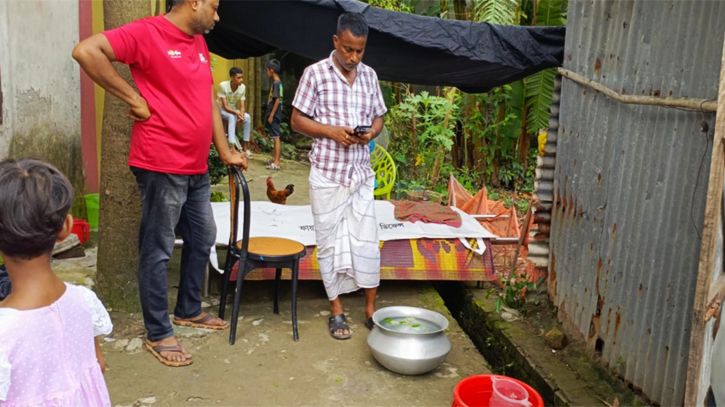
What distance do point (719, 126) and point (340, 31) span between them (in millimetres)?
2173

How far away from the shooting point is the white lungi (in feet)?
12.8

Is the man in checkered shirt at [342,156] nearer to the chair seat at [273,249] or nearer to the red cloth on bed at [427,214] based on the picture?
the chair seat at [273,249]

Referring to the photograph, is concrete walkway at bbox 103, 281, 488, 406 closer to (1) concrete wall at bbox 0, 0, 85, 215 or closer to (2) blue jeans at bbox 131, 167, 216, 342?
(2) blue jeans at bbox 131, 167, 216, 342

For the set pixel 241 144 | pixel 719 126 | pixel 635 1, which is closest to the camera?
pixel 719 126

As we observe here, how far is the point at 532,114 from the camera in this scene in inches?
369

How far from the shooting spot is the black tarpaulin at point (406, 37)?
172 inches

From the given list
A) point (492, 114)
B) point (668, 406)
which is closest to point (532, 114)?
point (492, 114)

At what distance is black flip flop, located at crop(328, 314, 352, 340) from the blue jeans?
35.6 inches

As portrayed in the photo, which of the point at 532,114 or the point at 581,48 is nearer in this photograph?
the point at 581,48

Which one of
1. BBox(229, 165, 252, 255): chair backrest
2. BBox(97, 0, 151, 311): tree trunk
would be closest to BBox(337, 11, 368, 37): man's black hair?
BBox(229, 165, 252, 255): chair backrest

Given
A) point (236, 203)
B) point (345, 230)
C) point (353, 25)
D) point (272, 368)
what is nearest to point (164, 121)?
point (236, 203)

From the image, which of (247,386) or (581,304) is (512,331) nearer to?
(581,304)

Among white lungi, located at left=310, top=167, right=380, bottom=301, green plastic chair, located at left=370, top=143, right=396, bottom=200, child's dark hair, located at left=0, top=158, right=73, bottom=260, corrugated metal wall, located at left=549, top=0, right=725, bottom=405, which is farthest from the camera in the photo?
green plastic chair, located at left=370, top=143, right=396, bottom=200

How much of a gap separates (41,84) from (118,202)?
2128 millimetres
